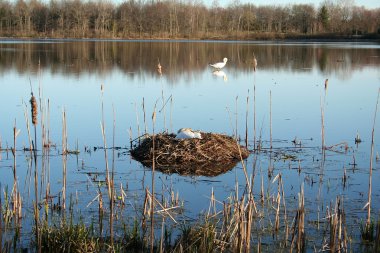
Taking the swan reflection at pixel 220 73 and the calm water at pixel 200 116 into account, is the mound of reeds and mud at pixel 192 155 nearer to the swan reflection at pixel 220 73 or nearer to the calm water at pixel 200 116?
the calm water at pixel 200 116

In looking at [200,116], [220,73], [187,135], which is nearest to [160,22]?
[220,73]

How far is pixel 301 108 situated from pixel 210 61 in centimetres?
1425

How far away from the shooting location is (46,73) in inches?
798

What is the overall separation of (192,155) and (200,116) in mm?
4379

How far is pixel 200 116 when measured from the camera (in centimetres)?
1212

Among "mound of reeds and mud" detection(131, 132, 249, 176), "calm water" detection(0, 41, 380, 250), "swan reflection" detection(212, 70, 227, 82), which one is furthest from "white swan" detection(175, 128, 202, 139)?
"swan reflection" detection(212, 70, 227, 82)

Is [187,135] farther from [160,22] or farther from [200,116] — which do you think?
[160,22]

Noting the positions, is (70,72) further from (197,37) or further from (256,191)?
(197,37)

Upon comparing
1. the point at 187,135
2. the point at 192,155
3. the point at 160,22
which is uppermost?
the point at 160,22

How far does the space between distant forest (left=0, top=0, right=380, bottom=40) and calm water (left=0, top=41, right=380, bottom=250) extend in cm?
3721

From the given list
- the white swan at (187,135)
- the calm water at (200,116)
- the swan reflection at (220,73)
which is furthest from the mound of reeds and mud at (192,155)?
the swan reflection at (220,73)

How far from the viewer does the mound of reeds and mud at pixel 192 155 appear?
24.8ft

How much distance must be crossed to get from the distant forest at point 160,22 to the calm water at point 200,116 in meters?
37.2

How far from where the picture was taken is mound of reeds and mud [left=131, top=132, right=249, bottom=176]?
757 centimetres
